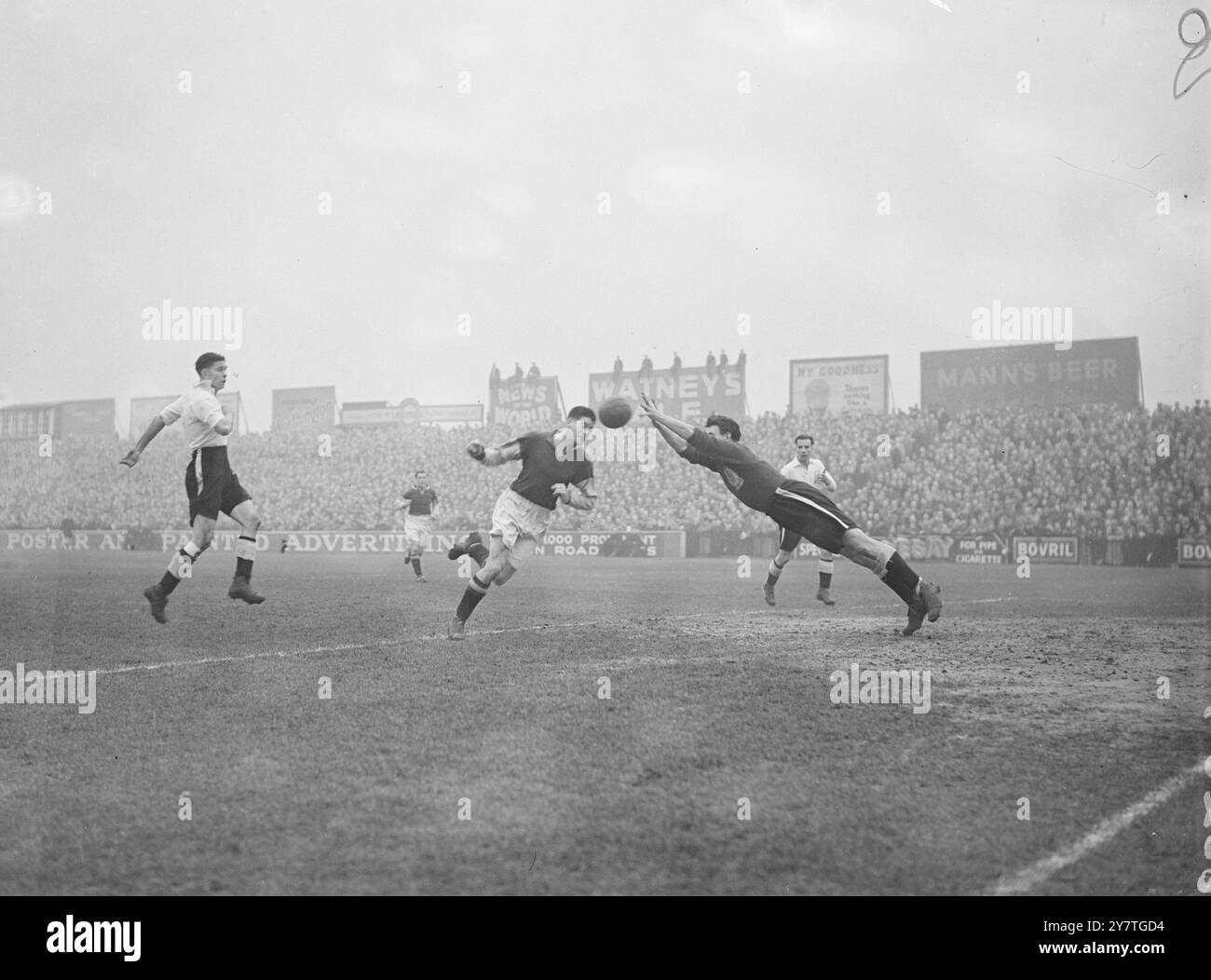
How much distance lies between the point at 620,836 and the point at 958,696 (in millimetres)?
3210

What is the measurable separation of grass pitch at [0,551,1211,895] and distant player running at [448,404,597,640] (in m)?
0.63

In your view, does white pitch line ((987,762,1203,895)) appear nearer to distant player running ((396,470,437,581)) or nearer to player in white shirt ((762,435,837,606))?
player in white shirt ((762,435,837,606))

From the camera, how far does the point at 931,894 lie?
3.29 meters

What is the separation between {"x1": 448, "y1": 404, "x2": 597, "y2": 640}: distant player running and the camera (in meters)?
8.17

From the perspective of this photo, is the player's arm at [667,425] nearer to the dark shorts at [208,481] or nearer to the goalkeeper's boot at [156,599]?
the dark shorts at [208,481]

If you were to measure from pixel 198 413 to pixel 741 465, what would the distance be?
4765 mm

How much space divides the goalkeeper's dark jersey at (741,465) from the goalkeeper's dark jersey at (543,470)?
0.98 metres

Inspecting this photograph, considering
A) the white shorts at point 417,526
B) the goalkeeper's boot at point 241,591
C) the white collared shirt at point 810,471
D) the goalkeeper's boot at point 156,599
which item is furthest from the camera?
the white shorts at point 417,526

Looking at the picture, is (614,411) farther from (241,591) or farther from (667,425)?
(241,591)

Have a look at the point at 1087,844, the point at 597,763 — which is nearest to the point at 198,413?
the point at 597,763

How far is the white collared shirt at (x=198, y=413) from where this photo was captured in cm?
828

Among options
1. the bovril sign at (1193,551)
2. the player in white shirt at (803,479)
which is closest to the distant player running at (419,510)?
the player in white shirt at (803,479)
